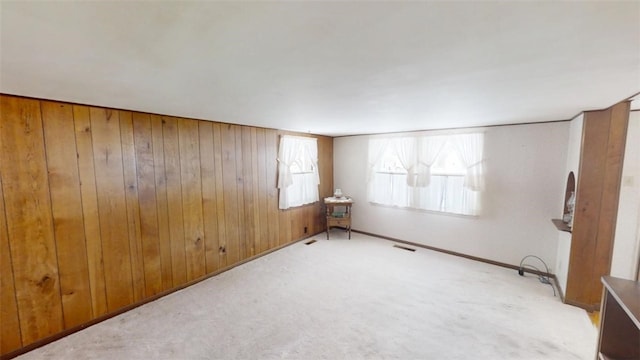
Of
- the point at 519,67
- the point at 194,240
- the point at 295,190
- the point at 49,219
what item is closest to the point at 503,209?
the point at 519,67

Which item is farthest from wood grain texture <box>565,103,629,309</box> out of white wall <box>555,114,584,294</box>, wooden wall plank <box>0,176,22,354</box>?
wooden wall plank <box>0,176,22,354</box>

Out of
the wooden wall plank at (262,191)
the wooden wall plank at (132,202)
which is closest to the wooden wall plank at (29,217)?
the wooden wall plank at (132,202)

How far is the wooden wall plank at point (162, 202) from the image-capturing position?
2787 mm

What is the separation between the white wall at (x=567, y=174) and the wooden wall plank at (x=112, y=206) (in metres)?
4.66

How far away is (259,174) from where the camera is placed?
398 cm

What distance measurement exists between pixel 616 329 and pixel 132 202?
391 centimetres

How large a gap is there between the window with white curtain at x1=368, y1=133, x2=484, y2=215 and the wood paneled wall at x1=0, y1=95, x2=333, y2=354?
2.47 m

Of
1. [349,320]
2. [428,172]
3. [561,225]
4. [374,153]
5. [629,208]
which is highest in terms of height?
[374,153]

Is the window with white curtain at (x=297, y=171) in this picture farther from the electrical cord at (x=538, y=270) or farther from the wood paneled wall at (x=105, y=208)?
the electrical cord at (x=538, y=270)

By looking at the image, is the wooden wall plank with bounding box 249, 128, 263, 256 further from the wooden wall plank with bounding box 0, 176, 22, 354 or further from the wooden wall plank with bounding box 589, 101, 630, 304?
the wooden wall plank with bounding box 589, 101, 630, 304

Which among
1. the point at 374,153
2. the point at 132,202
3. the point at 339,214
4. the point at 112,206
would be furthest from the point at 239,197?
the point at 374,153

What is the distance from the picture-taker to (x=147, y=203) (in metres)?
2.75

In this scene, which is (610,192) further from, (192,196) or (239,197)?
(192,196)

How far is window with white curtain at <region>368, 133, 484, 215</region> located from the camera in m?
3.82
